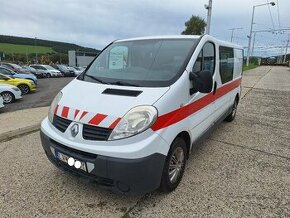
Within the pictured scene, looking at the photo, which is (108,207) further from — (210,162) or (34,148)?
(34,148)

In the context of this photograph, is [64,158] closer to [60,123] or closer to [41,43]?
[60,123]

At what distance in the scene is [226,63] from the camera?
5.13m

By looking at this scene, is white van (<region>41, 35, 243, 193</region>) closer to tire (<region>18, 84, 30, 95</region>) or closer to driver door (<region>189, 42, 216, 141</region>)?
driver door (<region>189, 42, 216, 141</region>)

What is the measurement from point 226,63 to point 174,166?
2.73 metres

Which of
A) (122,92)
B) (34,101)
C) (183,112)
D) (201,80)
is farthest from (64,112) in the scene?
(34,101)

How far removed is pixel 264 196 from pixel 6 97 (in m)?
10.5

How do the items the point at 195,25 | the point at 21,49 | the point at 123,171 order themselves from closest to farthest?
the point at 123,171
the point at 195,25
the point at 21,49

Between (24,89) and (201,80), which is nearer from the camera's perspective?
(201,80)

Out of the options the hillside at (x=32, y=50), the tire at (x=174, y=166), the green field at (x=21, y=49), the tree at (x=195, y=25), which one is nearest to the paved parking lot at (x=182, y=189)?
the tire at (x=174, y=166)

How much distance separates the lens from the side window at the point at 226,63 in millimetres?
4801

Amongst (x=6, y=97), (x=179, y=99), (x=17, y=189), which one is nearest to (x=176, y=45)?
(x=179, y=99)

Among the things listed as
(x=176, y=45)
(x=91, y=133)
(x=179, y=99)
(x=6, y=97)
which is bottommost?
(x=6, y=97)

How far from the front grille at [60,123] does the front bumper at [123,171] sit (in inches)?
9.4

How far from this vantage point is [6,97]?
10891 millimetres
